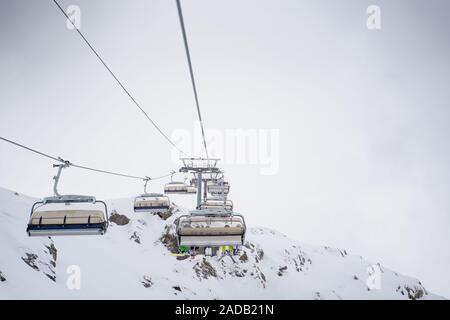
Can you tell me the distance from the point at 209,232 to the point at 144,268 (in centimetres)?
3044

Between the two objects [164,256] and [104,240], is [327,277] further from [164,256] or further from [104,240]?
[104,240]

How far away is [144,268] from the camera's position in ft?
108

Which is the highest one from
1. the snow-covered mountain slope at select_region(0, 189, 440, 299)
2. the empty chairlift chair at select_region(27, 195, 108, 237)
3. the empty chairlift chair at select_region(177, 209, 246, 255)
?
the empty chairlift chair at select_region(27, 195, 108, 237)

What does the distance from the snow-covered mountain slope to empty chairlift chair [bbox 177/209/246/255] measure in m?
14.2

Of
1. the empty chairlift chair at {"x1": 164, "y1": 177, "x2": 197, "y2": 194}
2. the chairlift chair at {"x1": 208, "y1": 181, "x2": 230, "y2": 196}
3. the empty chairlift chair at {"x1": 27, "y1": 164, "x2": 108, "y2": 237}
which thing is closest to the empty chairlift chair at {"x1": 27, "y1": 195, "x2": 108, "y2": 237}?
the empty chairlift chair at {"x1": 27, "y1": 164, "x2": 108, "y2": 237}

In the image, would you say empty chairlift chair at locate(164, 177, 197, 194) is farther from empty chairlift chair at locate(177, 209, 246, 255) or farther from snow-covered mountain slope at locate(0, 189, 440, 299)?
snow-covered mountain slope at locate(0, 189, 440, 299)

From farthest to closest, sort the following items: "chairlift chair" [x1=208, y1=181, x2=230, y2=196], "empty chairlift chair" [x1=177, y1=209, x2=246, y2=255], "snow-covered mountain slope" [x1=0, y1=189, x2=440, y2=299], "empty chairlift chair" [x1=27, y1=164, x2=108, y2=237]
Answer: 1. "snow-covered mountain slope" [x1=0, y1=189, x2=440, y2=299]
2. "chairlift chair" [x1=208, y1=181, x2=230, y2=196]
3. "empty chairlift chair" [x1=177, y1=209, x2=246, y2=255]
4. "empty chairlift chair" [x1=27, y1=164, x2=108, y2=237]

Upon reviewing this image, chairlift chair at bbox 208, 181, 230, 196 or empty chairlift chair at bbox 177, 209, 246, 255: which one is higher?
chairlift chair at bbox 208, 181, 230, 196

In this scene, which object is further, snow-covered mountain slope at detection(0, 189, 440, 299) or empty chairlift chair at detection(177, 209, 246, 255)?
snow-covered mountain slope at detection(0, 189, 440, 299)

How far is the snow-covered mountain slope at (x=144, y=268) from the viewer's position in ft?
65.0

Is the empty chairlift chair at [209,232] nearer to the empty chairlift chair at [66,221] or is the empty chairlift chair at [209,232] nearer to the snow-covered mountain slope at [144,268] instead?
the empty chairlift chair at [66,221]

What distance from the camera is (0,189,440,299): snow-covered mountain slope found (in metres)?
19.8

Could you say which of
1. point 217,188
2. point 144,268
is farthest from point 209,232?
point 144,268
